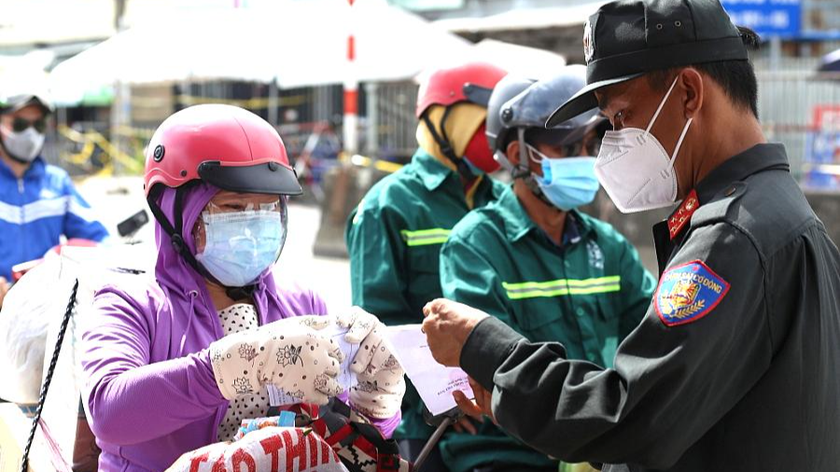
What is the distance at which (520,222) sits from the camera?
341 cm

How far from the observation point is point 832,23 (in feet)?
66.2

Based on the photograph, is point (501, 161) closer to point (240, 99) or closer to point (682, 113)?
point (682, 113)

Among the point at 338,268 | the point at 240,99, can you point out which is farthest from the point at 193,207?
the point at 240,99

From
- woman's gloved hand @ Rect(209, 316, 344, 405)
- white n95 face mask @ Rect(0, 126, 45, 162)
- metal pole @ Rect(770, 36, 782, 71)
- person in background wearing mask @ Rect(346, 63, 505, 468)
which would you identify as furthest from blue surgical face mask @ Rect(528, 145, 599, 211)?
metal pole @ Rect(770, 36, 782, 71)

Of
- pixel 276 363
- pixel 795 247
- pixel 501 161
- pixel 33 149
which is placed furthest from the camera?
pixel 33 149

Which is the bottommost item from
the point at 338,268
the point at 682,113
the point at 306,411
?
the point at 338,268

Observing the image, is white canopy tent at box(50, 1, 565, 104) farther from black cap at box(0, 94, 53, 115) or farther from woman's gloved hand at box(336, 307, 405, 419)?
woman's gloved hand at box(336, 307, 405, 419)

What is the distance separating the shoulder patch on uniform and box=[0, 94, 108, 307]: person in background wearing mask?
15.1 feet

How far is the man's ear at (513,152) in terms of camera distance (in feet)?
11.7

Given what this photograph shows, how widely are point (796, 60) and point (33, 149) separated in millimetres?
15804

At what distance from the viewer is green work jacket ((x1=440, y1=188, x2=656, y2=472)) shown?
3.20 m

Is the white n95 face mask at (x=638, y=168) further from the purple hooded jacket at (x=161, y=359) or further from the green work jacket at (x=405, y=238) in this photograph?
the green work jacket at (x=405, y=238)

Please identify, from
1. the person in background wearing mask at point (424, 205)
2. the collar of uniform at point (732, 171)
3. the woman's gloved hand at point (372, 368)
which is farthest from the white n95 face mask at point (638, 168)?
the person in background wearing mask at point (424, 205)

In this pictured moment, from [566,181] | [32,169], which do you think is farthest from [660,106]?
[32,169]
